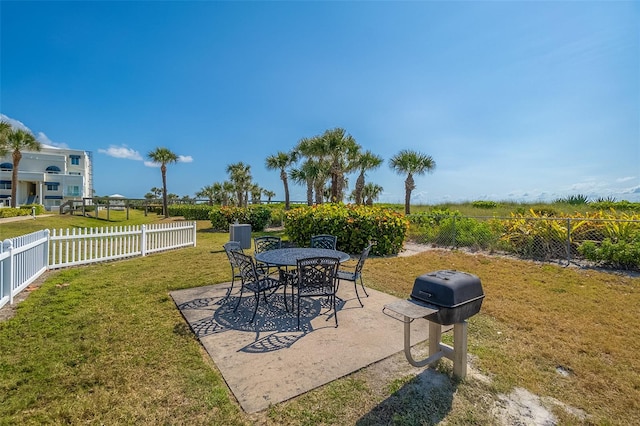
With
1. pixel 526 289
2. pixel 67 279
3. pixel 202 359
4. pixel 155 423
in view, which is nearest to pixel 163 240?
pixel 67 279

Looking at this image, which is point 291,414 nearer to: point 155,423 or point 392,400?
point 392,400

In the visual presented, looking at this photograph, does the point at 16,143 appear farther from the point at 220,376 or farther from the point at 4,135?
the point at 220,376

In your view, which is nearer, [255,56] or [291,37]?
[291,37]

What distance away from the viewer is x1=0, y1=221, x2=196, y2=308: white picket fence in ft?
13.1

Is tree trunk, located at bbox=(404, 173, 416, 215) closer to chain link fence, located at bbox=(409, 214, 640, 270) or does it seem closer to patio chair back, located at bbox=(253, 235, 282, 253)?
chain link fence, located at bbox=(409, 214, 640, 270)

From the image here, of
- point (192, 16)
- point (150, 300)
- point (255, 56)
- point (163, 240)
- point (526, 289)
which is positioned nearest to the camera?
point (150, 300)

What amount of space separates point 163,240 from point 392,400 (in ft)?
29.5

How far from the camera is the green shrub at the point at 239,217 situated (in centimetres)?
1519

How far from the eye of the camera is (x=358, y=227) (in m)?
8.05

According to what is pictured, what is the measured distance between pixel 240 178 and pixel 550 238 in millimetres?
32299

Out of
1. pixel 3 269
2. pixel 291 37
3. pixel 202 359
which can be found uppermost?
pixel 291 37

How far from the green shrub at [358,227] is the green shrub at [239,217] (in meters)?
7.38

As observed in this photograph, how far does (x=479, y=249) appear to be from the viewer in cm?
930

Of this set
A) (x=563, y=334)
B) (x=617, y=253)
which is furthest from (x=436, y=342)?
(x=617, y=253)
